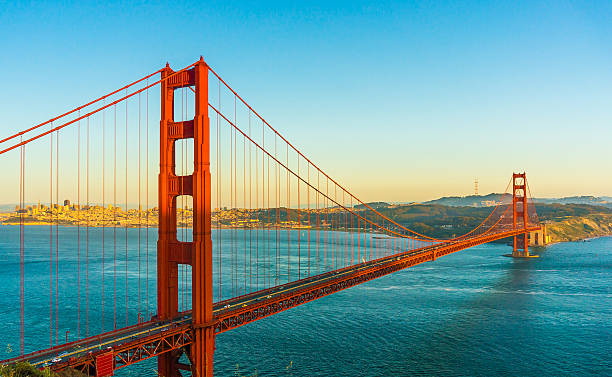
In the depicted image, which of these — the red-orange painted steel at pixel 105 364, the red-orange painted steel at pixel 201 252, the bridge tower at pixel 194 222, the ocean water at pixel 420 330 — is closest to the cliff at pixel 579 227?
the ocean water at pixel 420 330

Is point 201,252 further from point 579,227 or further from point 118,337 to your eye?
point 579,227

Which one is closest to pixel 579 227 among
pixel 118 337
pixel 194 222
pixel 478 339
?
pixel 478 339

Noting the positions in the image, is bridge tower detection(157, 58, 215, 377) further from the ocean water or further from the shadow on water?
the shadow on water

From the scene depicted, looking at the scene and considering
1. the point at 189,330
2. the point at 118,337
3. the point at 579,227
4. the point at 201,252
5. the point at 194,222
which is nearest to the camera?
the point at 118,337

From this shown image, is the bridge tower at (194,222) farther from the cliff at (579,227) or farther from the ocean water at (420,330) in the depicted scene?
the cliff at (579,227)

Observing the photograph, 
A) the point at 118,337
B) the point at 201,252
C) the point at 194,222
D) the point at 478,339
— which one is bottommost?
the point at 478,339

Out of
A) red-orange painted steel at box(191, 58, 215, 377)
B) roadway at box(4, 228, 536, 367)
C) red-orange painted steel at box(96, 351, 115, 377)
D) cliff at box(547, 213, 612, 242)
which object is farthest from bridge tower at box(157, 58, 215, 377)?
Answer: cliff at box(547, 213, 612, 242)

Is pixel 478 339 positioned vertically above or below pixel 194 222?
below
